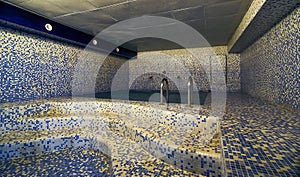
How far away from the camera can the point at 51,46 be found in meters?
3.34

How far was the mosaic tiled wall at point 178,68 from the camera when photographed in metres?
4.69

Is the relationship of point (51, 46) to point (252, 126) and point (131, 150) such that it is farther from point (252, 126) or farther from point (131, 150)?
point (252, 126)

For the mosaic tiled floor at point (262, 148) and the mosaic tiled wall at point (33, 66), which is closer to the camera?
the mosaic tiled floor at point (262, 148)

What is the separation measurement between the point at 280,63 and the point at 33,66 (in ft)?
14.3

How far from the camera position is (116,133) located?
2.16m

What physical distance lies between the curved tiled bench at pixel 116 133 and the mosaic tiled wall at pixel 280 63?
3.78 feet

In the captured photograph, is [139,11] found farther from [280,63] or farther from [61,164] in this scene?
[61,164]

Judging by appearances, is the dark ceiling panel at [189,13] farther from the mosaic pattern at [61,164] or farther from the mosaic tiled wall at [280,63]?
the mosaic pattern at [61,164]

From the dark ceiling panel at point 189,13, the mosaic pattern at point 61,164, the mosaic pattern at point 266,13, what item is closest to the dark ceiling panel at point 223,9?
the dark ceiling panel at point 189,13

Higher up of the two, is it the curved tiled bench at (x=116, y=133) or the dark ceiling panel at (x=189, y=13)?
the dark ceiling panel at (x=189, y=13)

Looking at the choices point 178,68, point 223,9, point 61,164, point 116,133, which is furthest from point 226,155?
point 178,68

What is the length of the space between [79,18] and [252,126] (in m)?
3.31

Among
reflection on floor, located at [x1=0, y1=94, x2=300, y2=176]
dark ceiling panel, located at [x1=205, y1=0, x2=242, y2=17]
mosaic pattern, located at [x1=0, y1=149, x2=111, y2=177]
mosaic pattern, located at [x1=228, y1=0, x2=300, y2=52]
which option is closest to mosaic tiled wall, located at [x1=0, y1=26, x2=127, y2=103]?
reflection on floor, located at [x1=0, y1=94, x2=300, y2=176]

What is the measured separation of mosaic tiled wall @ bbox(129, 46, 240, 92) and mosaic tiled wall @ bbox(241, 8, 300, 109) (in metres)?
1.83
